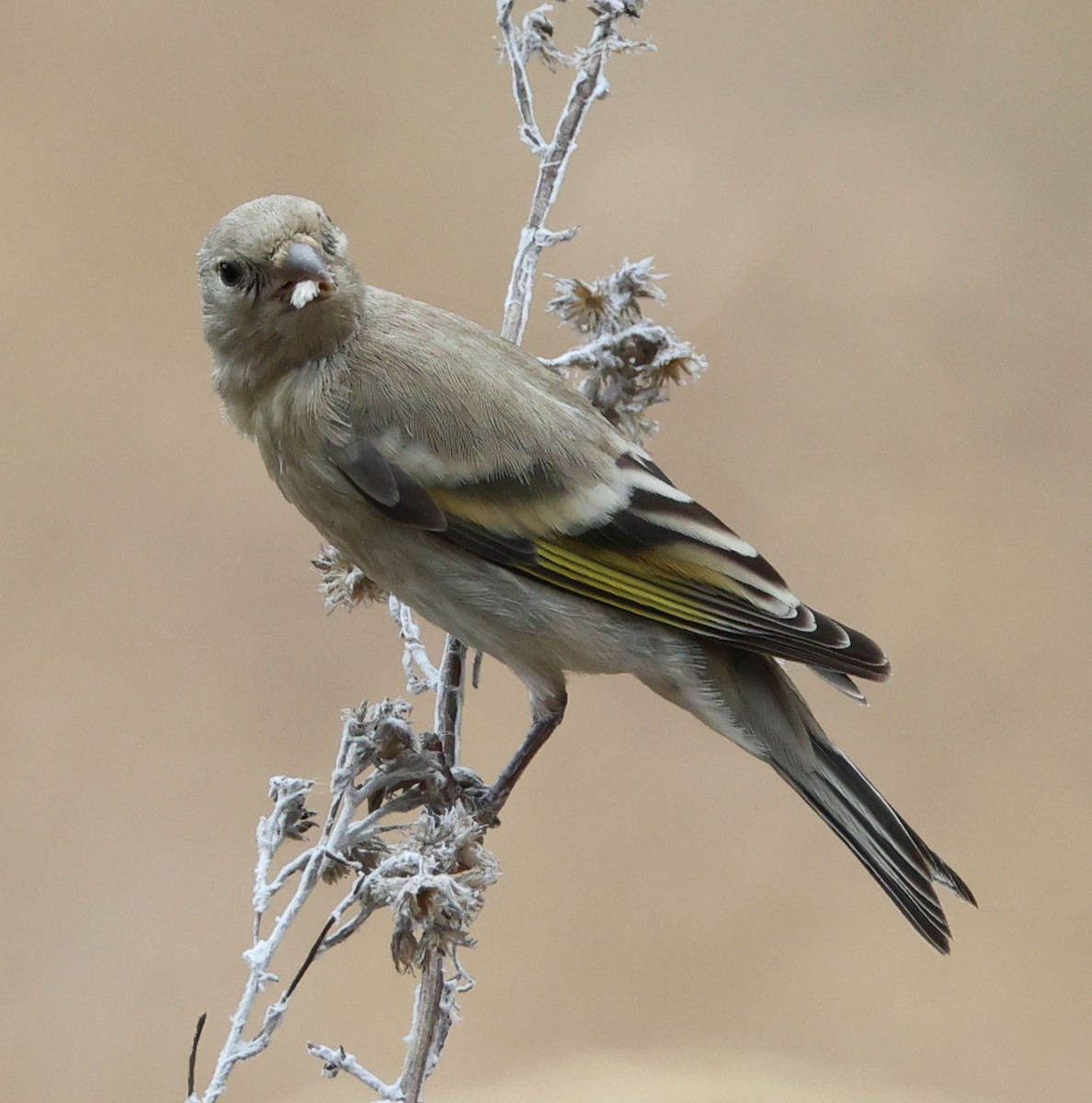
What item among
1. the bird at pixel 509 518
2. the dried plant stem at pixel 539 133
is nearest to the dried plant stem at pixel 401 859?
the dried plant stem at pixel 539 133

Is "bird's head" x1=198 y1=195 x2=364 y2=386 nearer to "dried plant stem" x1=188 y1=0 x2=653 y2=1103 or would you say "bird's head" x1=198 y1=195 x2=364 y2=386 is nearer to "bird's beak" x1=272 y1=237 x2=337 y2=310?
"bird's beak" x1=272 y1=237 x2=337 y2=310

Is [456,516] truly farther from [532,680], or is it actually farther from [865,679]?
[865,679]

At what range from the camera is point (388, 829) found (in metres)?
0.92

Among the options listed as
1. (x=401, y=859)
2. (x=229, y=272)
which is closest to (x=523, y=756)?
(x=401, y=859)

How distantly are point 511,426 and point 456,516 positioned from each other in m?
0.10

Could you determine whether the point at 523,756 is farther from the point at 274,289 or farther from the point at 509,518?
the point at 274,289

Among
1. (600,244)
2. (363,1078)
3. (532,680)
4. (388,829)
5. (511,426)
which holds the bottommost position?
(363,1078)

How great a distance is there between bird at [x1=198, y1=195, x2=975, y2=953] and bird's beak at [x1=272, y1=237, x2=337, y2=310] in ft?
0.13

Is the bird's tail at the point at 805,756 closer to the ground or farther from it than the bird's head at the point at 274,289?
closer to the ground

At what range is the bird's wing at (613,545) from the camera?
4.03ft

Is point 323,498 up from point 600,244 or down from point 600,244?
down

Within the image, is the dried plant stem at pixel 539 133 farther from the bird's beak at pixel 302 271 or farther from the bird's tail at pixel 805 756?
the bird's tail at pixel 805 756

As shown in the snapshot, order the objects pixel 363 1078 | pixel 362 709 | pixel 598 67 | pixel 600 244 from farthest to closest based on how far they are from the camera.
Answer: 1. pixel 600 244
2. pixel 598 67
3. pixel 362 709
4. pixel 363 1078

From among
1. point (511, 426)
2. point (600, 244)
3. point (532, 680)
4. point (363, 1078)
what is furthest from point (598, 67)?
point (600, 244)
